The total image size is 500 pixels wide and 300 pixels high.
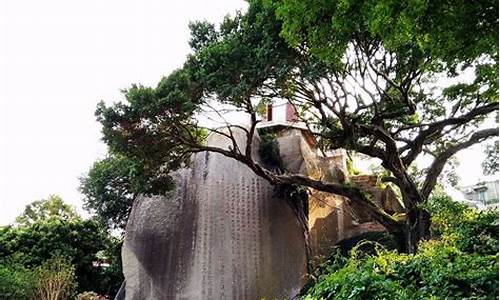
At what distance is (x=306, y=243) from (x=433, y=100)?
11.5 ft

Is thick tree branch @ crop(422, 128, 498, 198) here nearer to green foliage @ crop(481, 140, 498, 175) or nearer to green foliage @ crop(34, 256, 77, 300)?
green foliage @ crop(481, 140, 498, 175)

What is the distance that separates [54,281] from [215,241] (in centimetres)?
313

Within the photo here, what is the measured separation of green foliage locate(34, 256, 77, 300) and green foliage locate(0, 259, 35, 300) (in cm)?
13

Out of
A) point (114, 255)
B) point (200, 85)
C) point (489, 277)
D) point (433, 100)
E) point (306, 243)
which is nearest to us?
point (489, 277)

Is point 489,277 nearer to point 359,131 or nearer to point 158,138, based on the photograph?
point 359,131

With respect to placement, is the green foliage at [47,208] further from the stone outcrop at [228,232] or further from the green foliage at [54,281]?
the stone outcrop at [228,232]

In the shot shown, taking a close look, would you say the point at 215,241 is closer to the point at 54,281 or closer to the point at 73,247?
the point at 54,281

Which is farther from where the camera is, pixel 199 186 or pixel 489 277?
pixel 199 186

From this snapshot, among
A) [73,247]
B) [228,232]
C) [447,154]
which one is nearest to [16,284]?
[73,247]

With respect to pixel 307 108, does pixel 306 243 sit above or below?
below

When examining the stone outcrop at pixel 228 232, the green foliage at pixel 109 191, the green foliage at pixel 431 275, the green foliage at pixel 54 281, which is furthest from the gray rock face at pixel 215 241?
the green foliage at pixel 431 275

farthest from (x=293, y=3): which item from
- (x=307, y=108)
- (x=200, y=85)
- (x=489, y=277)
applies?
(x=307, y=108)

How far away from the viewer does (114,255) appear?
11234 millimetres

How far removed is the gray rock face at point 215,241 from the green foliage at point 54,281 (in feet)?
3.73
